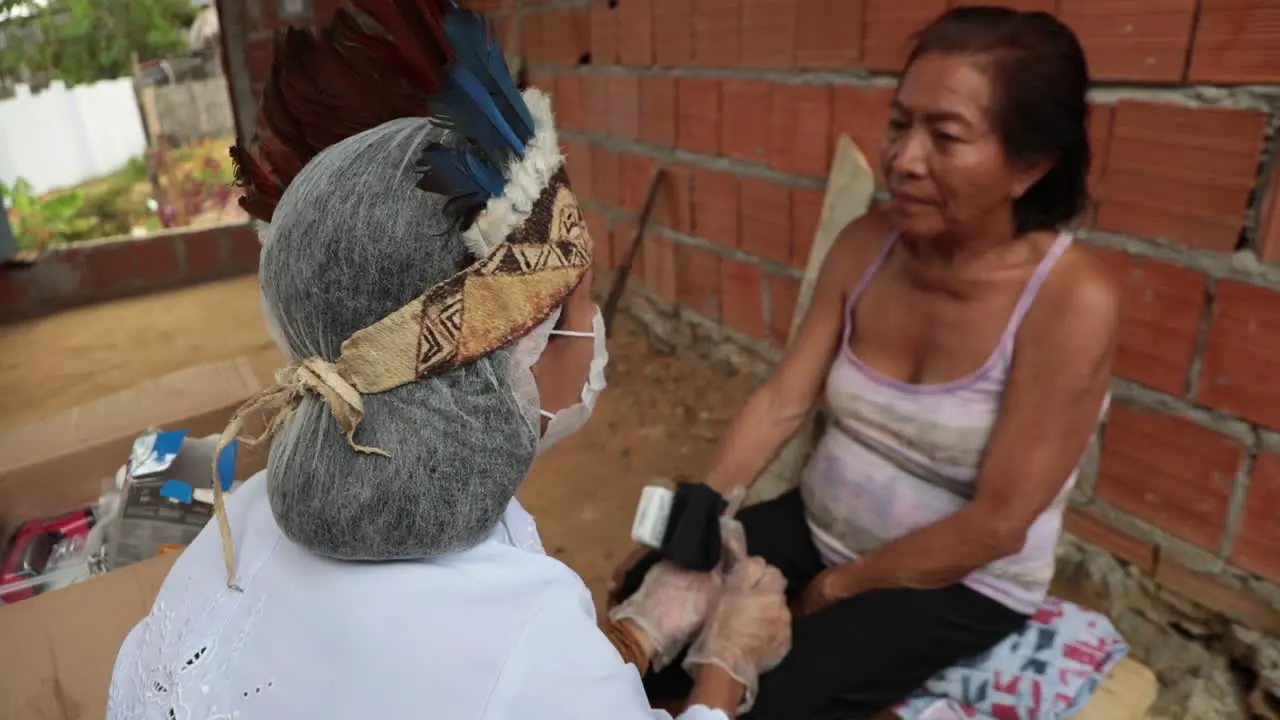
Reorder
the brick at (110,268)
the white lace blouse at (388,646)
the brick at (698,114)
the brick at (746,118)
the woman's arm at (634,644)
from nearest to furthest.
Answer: the white lace blouse at (388,646) → the woman's arm at (634,644) → the brick at (746,118) → the brick at (698,114) → the brick at (110,268)

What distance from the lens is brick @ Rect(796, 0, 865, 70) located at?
6.72ft

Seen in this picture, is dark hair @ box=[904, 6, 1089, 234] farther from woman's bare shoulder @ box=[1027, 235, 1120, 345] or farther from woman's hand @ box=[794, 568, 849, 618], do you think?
woman's hand @ box=[794, 568, 849, 618]

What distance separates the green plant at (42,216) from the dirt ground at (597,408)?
1.82 ft

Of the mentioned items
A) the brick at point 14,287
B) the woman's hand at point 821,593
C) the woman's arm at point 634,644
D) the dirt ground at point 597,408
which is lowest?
the dirt ground at point 597,408

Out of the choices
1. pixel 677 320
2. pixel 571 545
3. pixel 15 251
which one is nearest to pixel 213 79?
pixel 15 251

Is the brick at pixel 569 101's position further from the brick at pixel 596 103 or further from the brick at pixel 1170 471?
the brick at pixel 1170 471

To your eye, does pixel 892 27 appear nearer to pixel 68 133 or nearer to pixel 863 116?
pixel 863 116

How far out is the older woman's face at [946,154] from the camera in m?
1.25

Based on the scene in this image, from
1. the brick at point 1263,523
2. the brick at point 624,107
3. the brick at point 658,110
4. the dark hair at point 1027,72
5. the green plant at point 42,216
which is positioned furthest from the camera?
the green plant at point 42,216

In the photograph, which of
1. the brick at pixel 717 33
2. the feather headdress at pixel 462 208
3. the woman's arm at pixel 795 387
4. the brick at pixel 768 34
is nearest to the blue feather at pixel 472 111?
the feather headdress at pixel 462 208

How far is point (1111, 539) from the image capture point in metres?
1.74

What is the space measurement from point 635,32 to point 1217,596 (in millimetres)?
2324

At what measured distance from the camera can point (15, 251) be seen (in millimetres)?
4262

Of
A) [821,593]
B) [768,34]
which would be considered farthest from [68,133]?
[821,593]
